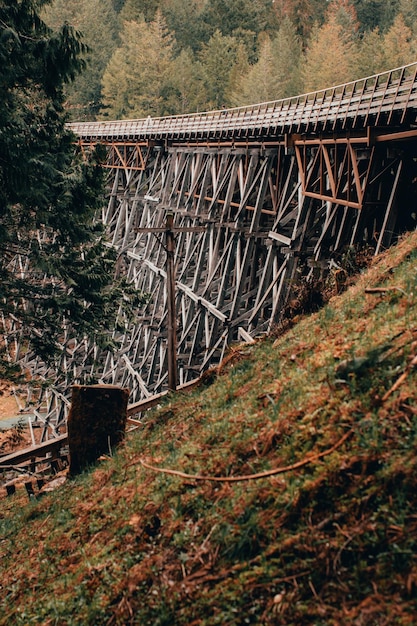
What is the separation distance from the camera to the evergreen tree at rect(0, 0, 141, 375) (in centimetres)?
1072

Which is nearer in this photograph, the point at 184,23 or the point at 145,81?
the point at 145,81

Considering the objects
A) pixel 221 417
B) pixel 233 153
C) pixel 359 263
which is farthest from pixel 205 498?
pixel 233 153

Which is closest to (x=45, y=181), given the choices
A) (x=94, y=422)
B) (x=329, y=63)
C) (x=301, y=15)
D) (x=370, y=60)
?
(x=94, y=422)

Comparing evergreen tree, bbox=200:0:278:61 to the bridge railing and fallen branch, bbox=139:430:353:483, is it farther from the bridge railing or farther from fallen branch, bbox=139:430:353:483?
fallen branch, bbox=139:430:353:483

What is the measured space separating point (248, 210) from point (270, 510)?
13896mm

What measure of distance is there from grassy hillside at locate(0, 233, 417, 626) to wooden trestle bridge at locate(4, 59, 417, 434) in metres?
4.01

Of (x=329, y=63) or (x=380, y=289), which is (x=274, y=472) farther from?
(x=329, y=63)

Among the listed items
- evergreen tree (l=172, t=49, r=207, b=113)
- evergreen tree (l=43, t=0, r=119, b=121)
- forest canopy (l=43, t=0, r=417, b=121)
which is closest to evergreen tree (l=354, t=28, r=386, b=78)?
forest canopy (l=43, t=0, r=417, b=121)

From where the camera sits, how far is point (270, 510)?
401cm

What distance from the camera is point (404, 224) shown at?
975cm

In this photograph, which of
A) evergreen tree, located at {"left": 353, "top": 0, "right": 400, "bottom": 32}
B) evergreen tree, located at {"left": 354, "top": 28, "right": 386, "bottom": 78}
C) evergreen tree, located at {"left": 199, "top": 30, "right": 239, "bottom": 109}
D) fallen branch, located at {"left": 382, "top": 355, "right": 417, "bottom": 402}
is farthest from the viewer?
evergreen tree, located at {"left": 353, "top": 0, "right": 400, "bottom": 32}

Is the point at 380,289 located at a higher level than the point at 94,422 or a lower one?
higher

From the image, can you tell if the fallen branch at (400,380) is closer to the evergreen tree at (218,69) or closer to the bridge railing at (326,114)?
the bridge railing at (326,114)

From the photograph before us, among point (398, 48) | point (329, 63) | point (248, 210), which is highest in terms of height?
point (398, 48)
